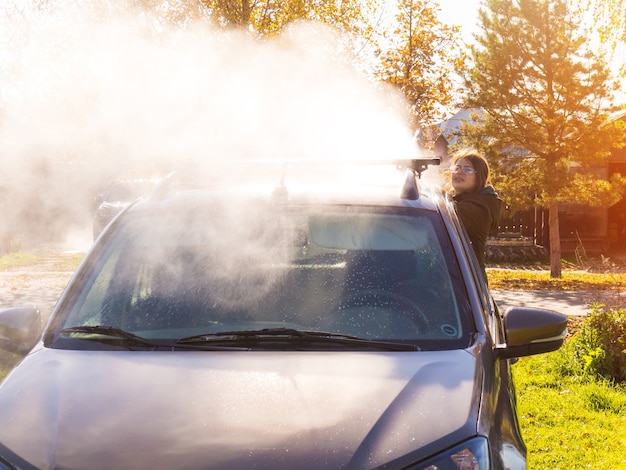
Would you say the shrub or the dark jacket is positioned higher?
the dark jacket

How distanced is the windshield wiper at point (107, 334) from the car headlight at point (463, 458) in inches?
45.5

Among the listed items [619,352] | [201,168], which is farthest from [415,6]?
[201,168]

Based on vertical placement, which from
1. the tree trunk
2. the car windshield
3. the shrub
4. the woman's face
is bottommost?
the tree trunk

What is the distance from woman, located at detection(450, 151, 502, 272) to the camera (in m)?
6.05

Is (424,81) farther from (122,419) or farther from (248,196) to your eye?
(122,419)

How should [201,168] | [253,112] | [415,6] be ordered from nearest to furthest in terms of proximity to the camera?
[201,168] → [253,112] → [415,6]

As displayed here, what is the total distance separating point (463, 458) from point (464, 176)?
397 centimetres

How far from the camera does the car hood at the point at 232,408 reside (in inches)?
91.7

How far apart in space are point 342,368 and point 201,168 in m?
1.77

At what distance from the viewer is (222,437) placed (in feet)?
7.77

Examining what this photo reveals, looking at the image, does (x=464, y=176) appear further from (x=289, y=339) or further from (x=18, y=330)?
(x=18, y=330)

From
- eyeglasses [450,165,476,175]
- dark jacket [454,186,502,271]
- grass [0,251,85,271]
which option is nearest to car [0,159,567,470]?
dark jacket [454,186,502,271]

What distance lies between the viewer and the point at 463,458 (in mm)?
2381

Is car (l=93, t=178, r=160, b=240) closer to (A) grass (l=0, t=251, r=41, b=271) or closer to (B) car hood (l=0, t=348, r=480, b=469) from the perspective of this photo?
(A) grass (l=0, t=251, r=41, b=271)
